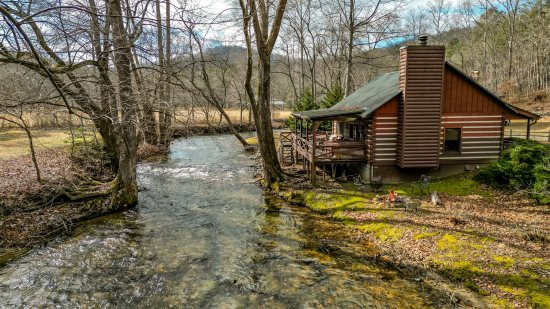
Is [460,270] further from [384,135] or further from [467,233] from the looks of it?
[384,135]

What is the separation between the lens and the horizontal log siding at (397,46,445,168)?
15.0 m

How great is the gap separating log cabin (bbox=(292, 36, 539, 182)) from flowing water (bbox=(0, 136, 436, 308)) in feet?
15.8

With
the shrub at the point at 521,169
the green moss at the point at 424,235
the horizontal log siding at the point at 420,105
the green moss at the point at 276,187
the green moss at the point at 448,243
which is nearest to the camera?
the green moss at the point at 448,243

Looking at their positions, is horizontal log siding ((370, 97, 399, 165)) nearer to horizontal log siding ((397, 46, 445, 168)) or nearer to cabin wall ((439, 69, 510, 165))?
horizontal log siding ((397, 46, 445, 168))

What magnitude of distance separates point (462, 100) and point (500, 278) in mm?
9988

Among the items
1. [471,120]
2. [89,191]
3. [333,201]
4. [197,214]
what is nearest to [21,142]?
[89,191]

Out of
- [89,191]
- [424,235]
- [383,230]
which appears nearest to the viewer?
[424,235]

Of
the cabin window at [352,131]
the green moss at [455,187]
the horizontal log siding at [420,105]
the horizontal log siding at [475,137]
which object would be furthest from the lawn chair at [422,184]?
the cabin window at [352,131]

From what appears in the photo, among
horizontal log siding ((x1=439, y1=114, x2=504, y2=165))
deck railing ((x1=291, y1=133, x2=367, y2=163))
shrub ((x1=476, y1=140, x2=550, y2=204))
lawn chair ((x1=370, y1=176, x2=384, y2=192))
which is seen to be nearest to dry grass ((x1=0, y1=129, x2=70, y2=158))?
deck railing ((x1=291, y1=133, x2=367, y2=163))

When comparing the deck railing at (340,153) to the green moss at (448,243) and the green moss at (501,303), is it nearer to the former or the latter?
the green moss at (448,243)

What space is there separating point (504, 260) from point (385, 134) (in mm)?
8098

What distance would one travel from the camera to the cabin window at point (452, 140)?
16.3 metres

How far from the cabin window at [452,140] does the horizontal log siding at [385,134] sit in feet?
8.32

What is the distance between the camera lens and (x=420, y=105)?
15.2 metres
